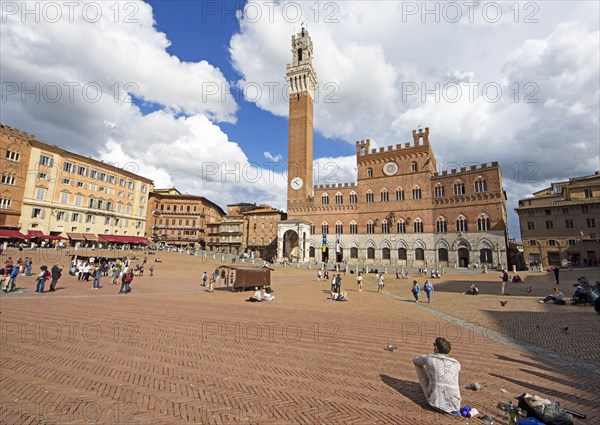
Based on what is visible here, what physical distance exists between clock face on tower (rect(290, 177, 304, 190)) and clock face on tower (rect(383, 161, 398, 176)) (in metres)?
15.9

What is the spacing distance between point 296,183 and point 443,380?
5294 cm

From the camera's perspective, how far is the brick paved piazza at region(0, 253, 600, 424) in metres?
4.90

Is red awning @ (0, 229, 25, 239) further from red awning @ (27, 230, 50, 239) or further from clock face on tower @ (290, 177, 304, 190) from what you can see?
clock face on tower @ (290, 177, 304, 190)

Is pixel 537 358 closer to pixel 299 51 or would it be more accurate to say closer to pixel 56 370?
pixel 56 370

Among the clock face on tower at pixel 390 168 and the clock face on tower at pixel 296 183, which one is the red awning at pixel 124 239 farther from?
the clock face on tower at pixel 390 168

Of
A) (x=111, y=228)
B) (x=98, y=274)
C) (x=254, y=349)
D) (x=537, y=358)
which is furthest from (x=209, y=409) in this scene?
(x=111, y=228)

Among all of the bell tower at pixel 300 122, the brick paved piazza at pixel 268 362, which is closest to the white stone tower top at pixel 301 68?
the bell tower at pixel 300 122

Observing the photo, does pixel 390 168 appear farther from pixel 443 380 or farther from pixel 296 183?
pixel 443 380

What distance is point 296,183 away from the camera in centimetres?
5691

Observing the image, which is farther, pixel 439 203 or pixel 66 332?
pixel 439 203

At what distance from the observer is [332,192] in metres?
54.3

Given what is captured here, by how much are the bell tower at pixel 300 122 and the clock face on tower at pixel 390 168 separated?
49.6 feet

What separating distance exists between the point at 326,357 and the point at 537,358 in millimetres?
5488

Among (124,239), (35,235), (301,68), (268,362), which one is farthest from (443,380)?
(301,68)
